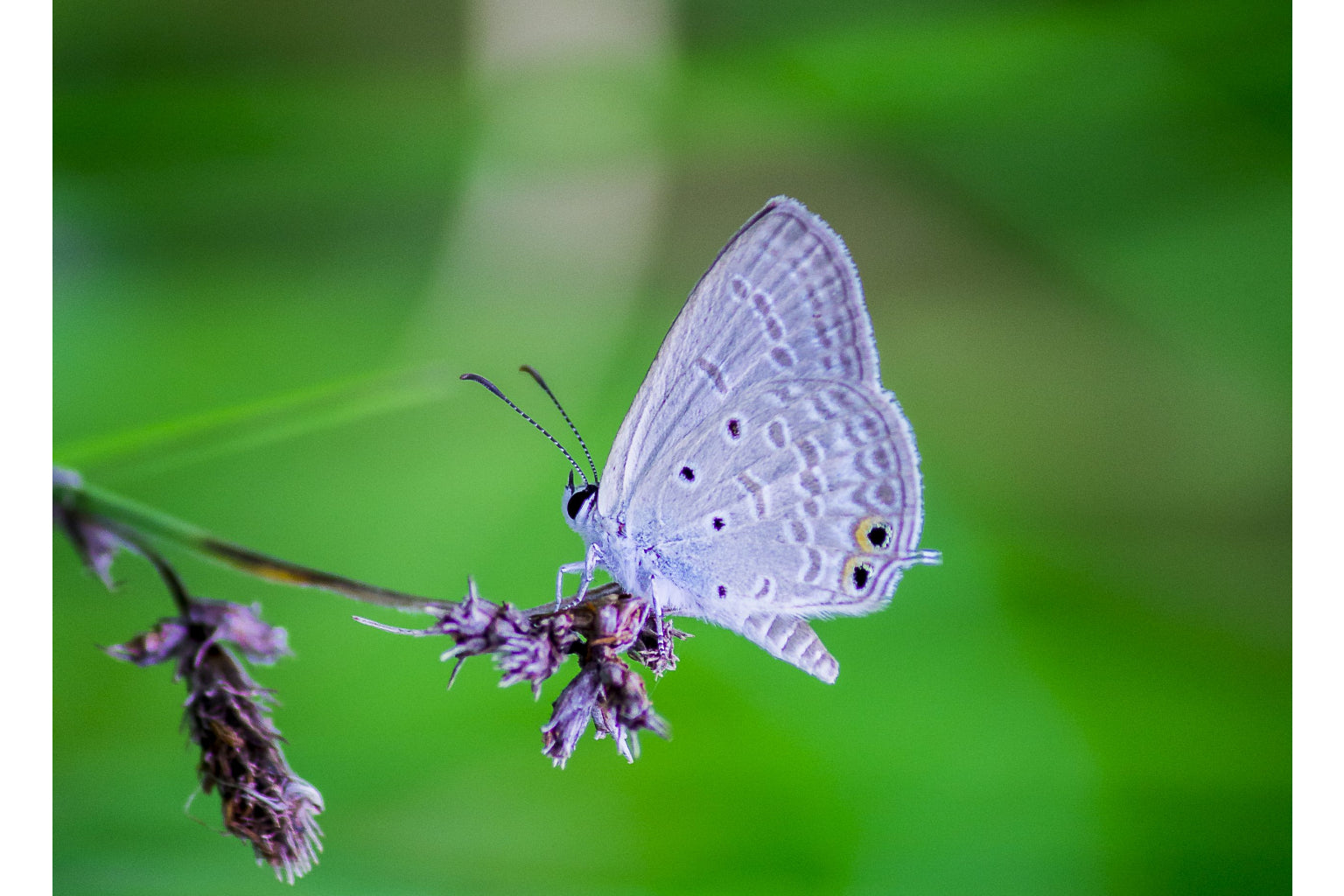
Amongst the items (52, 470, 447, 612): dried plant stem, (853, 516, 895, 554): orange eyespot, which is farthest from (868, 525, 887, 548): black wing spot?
(52, 470, 447, 612): dried plant stem

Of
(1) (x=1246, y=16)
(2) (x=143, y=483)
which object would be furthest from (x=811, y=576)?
(1) (x=1246, y=16)

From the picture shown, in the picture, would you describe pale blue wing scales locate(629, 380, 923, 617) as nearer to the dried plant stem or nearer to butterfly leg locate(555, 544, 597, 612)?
butterfly leg locate(555, 544, 597, 612)

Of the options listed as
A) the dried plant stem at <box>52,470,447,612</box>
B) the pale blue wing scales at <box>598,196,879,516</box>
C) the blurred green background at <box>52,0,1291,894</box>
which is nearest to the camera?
the dried plant stem at <box>52,470,447,612</box>

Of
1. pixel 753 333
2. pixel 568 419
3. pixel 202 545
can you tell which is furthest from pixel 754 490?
pixel 202 545

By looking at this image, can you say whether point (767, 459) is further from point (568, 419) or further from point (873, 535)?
point (568, 419)

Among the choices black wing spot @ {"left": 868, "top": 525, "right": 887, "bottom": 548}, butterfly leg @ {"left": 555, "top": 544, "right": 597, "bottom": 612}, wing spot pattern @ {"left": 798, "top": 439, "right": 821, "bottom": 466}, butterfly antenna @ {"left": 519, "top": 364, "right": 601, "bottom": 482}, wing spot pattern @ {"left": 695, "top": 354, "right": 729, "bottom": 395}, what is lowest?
butterfly leg @ {"left": 555, "top": 544, "right": 597, "bottom": 612}

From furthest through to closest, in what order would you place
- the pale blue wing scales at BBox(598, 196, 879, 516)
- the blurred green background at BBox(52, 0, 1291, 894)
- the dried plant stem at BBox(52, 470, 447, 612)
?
the blurred green background at BBox(52, 0, 1291, 894), the pale blue wing scales at BBox(598, 196, 879, 516), the dried plant stem at BBox(52, 470, 447, 612)

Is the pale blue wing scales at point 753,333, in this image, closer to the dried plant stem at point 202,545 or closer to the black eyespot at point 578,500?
the black eyespot at point 578,500
